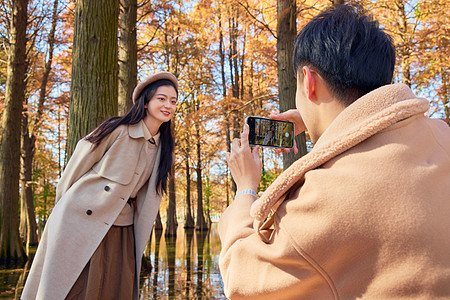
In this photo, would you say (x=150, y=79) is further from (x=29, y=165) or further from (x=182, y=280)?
(x=29, y=165)

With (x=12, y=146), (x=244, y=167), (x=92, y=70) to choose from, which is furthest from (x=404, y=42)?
(x=12, y=146)

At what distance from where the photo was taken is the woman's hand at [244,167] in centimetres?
149

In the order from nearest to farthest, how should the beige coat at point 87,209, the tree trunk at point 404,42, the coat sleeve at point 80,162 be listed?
the beige coat at point 87,209 → the coat sleeve at point 80,162 → the tree trunk at point 404,42

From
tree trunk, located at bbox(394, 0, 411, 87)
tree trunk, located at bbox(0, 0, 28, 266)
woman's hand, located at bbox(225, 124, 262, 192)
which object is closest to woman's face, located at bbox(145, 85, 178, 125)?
woman's hand, located at bbox(225, 124, 262, 192)

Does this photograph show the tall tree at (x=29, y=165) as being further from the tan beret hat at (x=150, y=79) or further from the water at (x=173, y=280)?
the tan beret hat at (x=150, y=79)

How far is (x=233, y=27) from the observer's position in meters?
18.6

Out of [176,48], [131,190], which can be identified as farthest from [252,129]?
[176,48]

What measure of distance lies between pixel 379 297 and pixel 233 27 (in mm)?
18691

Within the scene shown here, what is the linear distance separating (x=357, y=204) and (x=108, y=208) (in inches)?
98.7

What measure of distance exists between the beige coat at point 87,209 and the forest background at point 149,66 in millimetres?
1453

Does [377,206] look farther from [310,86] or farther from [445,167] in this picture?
[310,86]

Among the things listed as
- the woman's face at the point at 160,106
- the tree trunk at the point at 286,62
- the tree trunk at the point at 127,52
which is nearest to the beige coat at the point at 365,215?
the woman's face at the point at 160,106

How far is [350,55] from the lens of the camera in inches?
48.0

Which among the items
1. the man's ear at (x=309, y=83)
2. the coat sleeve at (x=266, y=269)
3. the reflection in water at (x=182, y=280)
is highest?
the man's ear at (x=309, y=83)
